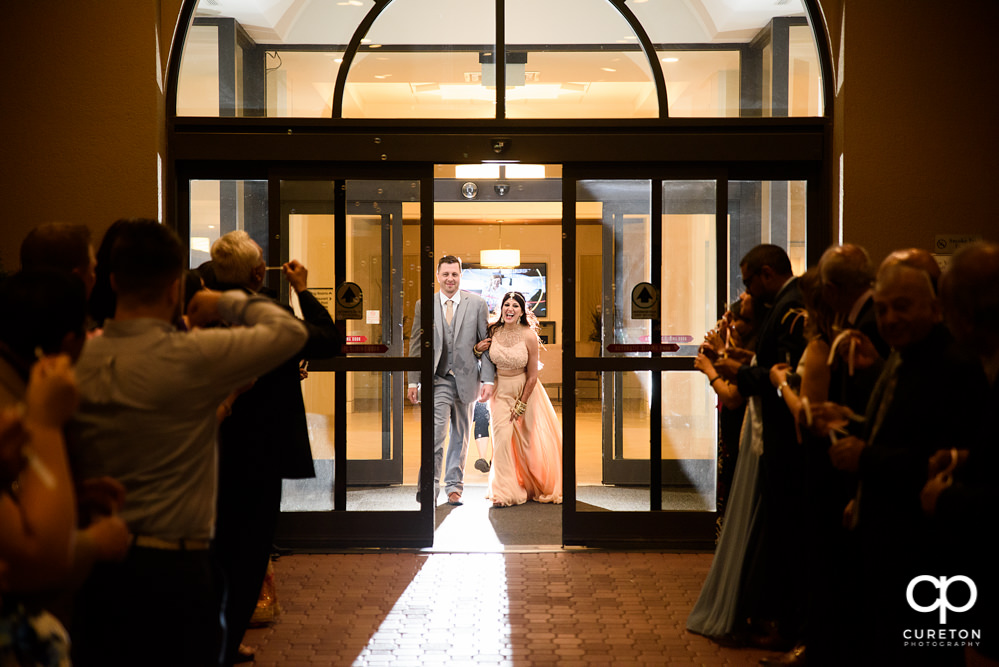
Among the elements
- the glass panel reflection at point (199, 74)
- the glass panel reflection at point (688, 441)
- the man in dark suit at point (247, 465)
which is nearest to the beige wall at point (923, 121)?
the glass panel reflection at point (688, 441)

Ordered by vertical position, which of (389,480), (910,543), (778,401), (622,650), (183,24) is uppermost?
(183,24)

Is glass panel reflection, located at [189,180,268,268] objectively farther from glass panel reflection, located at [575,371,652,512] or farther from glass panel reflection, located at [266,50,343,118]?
glass panel reflection, located at [575,371,652,512]

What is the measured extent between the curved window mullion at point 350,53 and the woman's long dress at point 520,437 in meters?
2.43

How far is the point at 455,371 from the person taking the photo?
6914mm

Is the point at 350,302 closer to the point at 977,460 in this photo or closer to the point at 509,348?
the point at 509,348

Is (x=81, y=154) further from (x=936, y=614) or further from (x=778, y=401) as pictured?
(x=936, y=614)

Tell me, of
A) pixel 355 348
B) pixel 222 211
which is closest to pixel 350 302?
pixel 355 348

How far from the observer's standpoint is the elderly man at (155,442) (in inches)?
69.6

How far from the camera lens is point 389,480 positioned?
18.3 ft

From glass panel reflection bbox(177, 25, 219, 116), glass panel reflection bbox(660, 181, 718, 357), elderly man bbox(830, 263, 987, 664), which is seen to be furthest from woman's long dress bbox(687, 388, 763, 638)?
glass panel reflection bbox(177, 25, 219, 116)

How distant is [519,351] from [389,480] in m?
1.84

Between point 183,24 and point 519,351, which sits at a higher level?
point 183,24

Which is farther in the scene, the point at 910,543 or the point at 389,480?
the point at 389,480

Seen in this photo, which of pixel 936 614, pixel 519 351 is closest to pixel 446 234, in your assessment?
pixel 519 351
